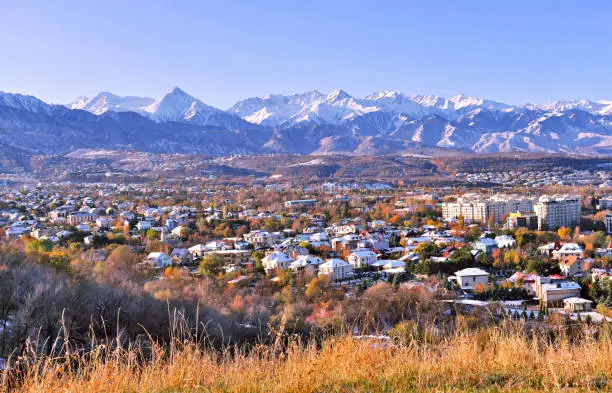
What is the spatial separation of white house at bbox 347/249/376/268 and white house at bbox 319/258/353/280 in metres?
1.23

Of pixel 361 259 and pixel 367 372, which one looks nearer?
pixel 367 372

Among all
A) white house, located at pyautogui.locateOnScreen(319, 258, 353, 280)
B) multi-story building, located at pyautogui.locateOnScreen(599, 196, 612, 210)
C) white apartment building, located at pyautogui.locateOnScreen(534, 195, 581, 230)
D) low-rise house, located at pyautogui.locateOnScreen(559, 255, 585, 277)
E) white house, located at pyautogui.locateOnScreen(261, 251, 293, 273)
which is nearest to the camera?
low-rise house, located at pyautogui.locateOnScreen(559, 255, 585, 277)

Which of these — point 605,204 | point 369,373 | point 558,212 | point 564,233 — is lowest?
point 564,233

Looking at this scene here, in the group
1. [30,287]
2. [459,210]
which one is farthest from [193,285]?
[459,210]

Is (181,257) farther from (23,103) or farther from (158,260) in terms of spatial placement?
(23,103)

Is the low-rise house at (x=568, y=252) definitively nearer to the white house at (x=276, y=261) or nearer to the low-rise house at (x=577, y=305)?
the low-rise house at (x=577, y=305)

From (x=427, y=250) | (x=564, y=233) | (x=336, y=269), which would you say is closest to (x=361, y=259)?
(x=336, y=269)

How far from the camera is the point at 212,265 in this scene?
789 inches

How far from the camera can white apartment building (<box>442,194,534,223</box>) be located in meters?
37.1

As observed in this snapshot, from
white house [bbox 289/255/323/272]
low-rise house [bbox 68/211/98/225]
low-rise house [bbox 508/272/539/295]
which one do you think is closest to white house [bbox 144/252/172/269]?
white house [bbox 289/255/323/272]

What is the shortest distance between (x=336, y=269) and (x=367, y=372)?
16.9 m

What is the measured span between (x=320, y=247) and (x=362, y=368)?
2224 cm

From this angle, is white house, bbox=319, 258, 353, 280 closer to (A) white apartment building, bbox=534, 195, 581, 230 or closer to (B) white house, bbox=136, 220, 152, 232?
(B) white house, bbox=136, 220, 152, 232

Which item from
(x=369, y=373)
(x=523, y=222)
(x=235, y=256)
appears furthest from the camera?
(x=523, y=222)
